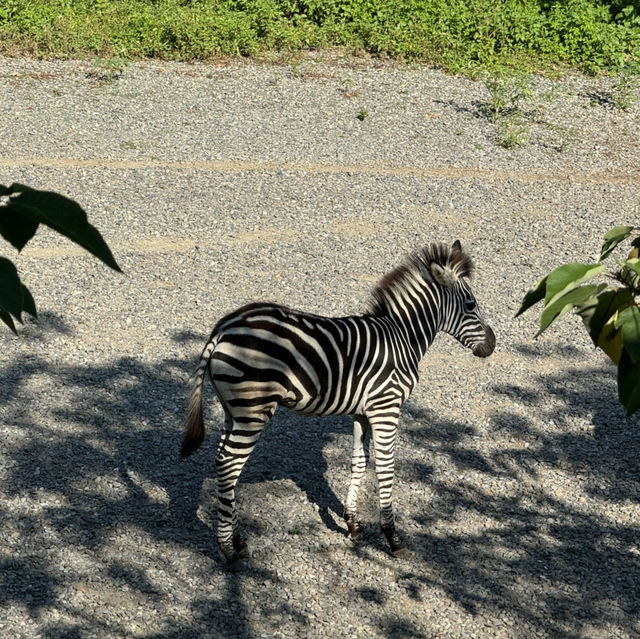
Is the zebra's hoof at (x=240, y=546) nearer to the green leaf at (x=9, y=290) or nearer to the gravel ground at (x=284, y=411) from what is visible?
the gravel ground at (x=284, y=411)

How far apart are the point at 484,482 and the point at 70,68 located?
946cm

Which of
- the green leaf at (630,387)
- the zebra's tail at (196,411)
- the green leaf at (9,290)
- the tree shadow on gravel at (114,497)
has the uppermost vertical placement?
the green leaf at (9,290)

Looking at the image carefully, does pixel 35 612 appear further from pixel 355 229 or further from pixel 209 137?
pixel 209 137

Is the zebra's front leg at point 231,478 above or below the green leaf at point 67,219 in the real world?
below

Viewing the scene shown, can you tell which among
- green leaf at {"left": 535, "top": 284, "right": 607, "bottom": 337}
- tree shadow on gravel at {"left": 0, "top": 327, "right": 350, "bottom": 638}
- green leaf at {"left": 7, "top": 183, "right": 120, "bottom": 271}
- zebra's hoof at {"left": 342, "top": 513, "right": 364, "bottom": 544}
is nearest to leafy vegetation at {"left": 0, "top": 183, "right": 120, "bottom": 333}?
green leaf at {"left": 7, "top": 183, "right": 120, "bottom": 271}

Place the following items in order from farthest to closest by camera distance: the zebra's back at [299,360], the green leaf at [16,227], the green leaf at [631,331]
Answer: the zebra's back at [299,360], the green leaf at [631,331], the green leaf at [16,227]

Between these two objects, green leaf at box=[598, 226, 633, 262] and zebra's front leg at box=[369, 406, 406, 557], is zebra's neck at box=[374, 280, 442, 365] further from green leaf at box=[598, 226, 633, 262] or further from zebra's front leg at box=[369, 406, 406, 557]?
green leaf at box=[598, 226, 633, 262]

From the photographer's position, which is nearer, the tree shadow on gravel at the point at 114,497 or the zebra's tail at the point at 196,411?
the zebra's tail at the point at 196,411

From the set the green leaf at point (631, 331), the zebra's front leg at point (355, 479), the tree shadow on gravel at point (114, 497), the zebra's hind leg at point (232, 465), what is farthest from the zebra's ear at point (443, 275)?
the green leaf at point (631, 331)

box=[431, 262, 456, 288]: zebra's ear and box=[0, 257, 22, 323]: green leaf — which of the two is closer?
box=[0, 257, 22, 323]: green leaf

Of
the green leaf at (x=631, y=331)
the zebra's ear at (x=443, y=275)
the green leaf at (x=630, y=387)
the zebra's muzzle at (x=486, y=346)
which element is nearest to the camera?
the green leaf at (x=631, y=331)

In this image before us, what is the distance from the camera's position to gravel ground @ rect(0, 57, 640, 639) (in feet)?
18.6

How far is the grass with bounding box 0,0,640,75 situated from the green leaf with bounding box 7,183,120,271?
13.1 meters

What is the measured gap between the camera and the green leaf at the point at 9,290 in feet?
5.24
